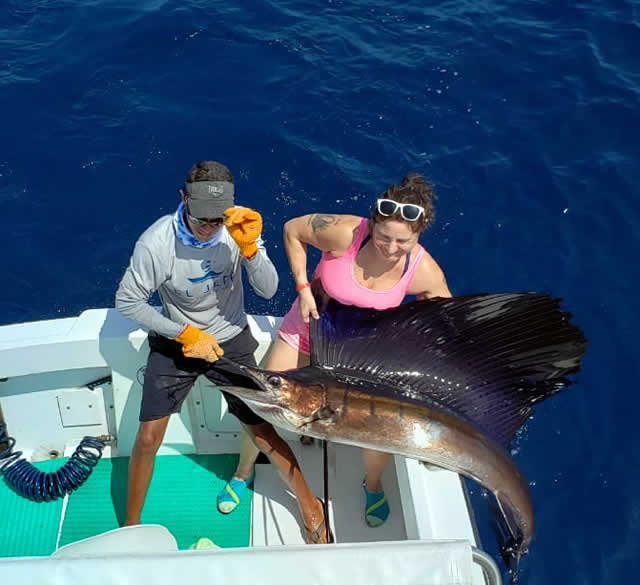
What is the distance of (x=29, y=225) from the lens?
4.86 m

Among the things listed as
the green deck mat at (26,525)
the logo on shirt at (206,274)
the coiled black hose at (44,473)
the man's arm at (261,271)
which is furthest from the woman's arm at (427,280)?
the green deck mat at (26,525)

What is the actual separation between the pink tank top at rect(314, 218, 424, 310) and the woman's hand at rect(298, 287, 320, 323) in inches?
3.4

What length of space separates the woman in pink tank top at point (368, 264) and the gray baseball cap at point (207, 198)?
50cm

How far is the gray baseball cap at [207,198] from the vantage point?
2.20m

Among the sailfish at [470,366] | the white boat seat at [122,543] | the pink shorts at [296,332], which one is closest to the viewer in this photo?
the white boat seat at [122,543]

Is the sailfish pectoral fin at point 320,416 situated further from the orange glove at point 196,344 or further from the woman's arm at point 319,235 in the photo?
the woman's arm at point 319,235

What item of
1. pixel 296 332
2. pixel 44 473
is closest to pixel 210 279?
pixel 296 332

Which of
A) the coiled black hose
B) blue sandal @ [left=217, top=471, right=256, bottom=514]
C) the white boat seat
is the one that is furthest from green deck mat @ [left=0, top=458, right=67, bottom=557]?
the white boat seat

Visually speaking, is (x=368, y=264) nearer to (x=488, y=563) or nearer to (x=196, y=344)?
(x=196, y=344)

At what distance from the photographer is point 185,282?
2418 millimetres

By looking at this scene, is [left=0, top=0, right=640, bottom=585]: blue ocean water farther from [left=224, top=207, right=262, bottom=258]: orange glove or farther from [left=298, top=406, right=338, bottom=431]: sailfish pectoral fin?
[left=224, top=207, right=262, bottom=258]: orange glove

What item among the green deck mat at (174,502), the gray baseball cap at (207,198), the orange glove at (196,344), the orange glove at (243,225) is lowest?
the green deck mat at (174,502)

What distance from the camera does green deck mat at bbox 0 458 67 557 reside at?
276 centimetres

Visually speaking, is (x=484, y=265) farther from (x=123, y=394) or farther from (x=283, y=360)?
(x=123, y=394)
